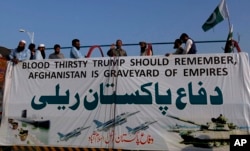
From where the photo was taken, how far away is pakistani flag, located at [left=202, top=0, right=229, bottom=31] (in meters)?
8.80

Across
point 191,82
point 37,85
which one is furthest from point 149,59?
point 37,85

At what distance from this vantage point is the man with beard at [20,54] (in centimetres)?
820

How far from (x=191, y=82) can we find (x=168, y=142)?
130cm

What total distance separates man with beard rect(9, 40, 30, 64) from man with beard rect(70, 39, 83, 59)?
3.54 feet

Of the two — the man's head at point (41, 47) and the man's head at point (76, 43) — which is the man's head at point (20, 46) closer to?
the man's head at point (41, 47)

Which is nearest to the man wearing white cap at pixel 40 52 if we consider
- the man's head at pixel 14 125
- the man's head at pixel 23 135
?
the man's head at pixel 14 125

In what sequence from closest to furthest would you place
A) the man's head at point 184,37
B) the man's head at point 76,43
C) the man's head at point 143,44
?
the man's head at point 184,37, the man's head at point 143,44, the man's head at point 76,43

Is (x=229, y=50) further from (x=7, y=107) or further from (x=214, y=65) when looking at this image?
(x=7, y=107)

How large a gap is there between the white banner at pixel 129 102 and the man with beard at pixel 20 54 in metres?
0.15

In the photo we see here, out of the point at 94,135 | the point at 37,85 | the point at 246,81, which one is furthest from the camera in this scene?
the point at 37,85

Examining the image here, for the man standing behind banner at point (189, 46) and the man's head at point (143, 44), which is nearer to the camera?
the man standing behind banner at point (189, 46)

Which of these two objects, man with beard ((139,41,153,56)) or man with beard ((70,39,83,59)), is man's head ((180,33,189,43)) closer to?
man with beard ((139,41,153,56))

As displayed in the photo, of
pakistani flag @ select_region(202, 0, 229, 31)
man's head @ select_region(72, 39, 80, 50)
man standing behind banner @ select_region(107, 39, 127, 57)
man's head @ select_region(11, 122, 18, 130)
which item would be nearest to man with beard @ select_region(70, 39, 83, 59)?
man's head @ select_region(72, 39, 80, 50)

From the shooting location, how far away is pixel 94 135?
741cm
